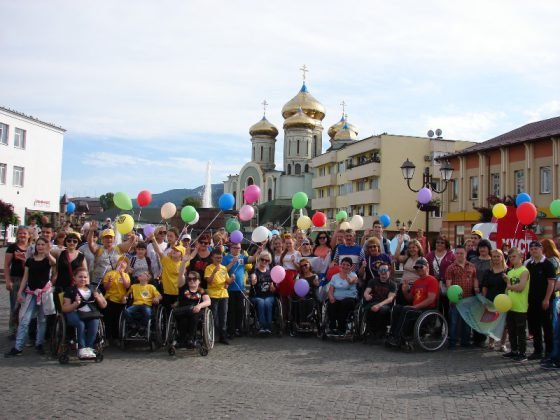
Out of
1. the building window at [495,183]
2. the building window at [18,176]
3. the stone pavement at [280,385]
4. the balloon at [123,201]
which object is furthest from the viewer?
the building window at [18,176]

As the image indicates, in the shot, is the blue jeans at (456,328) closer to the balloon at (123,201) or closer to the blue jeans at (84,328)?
the blue jeans at (84,328)

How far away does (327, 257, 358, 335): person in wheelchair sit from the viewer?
33.9 feet

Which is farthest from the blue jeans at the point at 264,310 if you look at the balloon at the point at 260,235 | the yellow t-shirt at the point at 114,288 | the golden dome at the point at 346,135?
the golden dome at the point at 346,135

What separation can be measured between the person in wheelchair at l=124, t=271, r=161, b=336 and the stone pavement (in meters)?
0.43

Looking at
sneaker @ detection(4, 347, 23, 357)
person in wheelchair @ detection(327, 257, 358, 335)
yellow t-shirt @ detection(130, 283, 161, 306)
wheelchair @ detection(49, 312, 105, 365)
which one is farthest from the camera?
person in wheelchair @ detection(327, 257, 358, 335)

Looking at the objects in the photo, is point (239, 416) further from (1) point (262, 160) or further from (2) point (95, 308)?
(1) point (262, 160)

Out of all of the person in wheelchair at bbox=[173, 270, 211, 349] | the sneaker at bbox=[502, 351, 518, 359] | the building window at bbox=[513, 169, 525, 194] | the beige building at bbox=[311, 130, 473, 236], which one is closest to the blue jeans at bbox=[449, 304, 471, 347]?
the sneaker at bbox=[502, 351, 518, 359]

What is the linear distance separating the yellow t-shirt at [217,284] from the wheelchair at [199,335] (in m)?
0.62

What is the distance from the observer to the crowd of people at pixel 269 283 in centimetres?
873

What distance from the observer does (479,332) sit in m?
9.61

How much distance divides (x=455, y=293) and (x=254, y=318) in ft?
11.7

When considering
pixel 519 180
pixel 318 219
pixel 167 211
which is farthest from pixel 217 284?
pixel 519 180

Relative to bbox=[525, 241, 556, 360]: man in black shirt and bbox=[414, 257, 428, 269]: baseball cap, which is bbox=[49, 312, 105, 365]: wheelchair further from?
bbox=[525, 241, 556, 360]: man in black shirt

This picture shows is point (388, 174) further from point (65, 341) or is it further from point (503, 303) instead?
point (65, 341)
